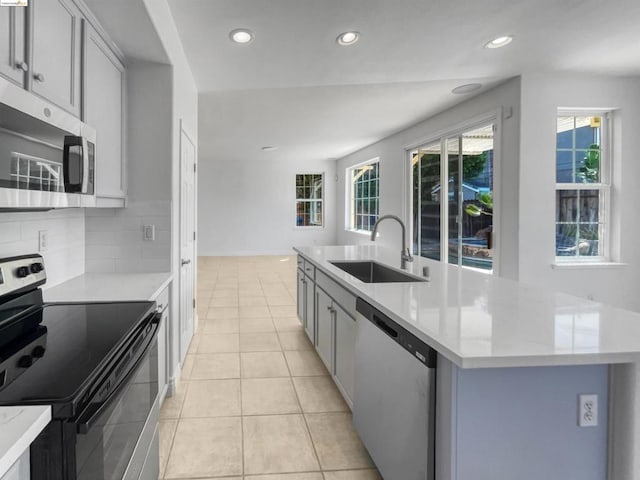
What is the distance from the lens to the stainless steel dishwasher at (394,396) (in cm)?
128

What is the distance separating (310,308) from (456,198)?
2.97 meters

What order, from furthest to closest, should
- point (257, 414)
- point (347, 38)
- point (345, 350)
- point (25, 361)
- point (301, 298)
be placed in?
point (301, 298)
point (347, 38)
point (257, 414)
point (345, 350)
point (25, 361)

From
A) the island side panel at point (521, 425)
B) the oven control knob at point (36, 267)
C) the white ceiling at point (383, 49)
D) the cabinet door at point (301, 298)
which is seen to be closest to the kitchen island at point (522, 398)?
the island side panel at point (521, 425)

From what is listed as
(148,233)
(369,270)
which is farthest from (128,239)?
(369,270)

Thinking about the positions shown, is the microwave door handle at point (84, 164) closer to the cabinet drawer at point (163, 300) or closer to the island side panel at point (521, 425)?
the cabinet drawer at point (163, 300)

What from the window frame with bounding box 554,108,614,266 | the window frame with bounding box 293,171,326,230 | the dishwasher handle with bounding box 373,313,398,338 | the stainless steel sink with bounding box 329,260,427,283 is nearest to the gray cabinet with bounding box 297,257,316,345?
the stainless steel sink with bounding box 329,260,427,283

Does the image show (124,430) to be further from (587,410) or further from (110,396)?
(587,410)

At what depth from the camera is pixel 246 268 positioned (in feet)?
27.5

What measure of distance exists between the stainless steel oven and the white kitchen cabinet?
4.14 feet

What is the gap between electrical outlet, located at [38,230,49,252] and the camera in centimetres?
197

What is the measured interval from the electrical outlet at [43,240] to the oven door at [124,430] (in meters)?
0.91

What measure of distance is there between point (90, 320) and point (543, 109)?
4.39 m

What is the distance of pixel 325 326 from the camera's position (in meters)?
2.83

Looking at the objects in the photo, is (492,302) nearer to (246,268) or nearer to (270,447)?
(270,447)
